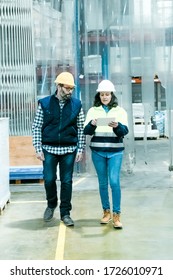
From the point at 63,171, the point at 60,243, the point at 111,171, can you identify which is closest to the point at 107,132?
the point at 111,171

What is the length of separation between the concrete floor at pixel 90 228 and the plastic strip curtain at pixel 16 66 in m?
1.23

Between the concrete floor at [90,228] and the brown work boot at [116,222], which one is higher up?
the brown work boot at [116,222]

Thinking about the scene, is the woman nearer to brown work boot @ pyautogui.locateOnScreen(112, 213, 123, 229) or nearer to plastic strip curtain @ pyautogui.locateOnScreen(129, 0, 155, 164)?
brown work boot @ pyautogui.locateOnScreen(112, 213, 123, 229)

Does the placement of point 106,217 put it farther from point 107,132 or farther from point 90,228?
point 107,132

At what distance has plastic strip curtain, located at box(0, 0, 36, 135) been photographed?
25.5 ft

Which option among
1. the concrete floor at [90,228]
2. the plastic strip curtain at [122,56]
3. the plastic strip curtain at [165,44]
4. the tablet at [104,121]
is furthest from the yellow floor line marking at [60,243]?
the plastic strip curtain at [165,44]

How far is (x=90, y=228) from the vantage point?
16.1ft

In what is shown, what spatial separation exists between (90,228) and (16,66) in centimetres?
385

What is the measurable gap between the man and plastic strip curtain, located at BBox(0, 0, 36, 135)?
2.96m

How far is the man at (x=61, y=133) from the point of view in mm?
4781

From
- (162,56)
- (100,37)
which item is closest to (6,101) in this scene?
(100,37)

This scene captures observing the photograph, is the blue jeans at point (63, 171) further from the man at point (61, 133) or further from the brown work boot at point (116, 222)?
the brown work boot at point (116, 222)

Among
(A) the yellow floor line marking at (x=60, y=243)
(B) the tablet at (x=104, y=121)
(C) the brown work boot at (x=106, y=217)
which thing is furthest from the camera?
(C) the brown work boot at (x=106, y=217)

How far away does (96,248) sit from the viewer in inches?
166
